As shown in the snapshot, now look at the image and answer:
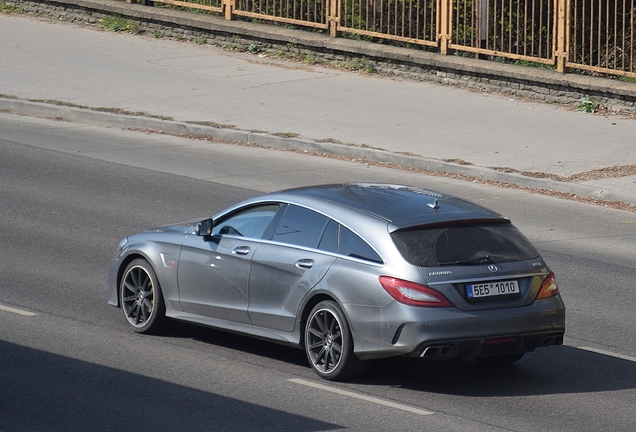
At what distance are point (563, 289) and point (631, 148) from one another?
7489 millimetres

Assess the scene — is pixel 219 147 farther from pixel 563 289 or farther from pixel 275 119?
pixel 563 289

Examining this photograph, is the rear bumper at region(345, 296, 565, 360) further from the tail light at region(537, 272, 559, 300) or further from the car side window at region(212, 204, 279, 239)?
the car side window at region(212, 204, 279, 239)

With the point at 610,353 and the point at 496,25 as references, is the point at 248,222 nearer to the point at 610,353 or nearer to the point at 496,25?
the point at 610,353

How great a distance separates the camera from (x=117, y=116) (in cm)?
2022

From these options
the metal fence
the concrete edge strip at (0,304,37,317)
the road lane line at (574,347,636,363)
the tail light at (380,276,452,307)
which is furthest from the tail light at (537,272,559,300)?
the metal fence

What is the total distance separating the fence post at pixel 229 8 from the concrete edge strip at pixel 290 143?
6214 millimetres

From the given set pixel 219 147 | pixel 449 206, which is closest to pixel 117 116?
pixel 219 147

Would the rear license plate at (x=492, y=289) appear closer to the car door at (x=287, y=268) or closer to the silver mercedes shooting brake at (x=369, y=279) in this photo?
the silver mercedes shooting brake at (x=369, y=279)

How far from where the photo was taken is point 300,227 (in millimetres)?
9086

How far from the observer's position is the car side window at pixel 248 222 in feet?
30.8

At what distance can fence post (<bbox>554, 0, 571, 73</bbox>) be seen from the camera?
21.1 meters

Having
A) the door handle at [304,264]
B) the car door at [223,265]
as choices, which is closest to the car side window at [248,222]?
the car door at [223,265]

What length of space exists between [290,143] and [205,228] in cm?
901

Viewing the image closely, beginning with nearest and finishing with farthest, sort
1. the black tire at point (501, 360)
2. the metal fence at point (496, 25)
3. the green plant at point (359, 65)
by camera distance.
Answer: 1. the black tire at point (501, 360)
2. the metal fence at point (496, 25)
3. the green plant at point (359, 65)
